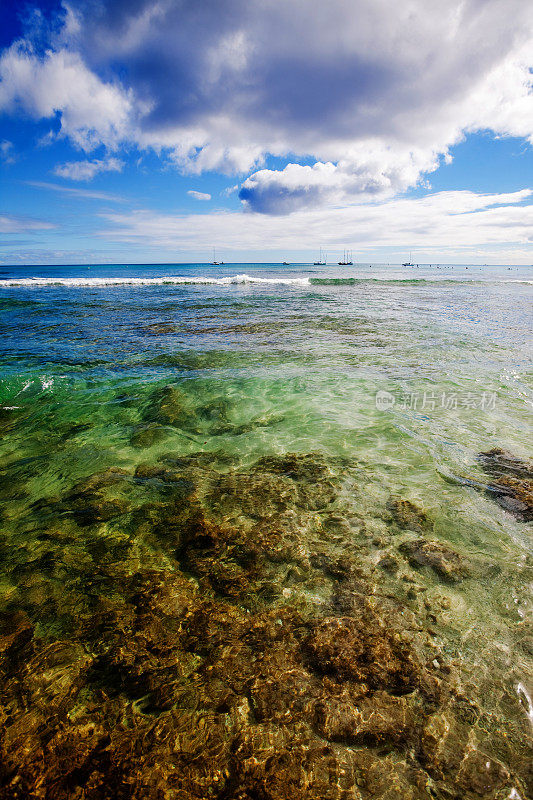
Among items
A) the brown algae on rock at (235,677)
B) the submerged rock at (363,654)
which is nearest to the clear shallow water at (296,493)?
the brown algae on rock at (235,677)

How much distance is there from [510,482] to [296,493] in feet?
10.3

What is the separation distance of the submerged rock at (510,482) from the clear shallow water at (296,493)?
0.19 meters

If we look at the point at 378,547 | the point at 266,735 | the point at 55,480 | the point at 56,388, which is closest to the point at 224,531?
the point at 378,547

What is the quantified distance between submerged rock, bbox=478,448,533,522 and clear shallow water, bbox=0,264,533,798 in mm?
189

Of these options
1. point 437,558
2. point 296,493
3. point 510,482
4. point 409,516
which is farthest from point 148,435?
point 510,482

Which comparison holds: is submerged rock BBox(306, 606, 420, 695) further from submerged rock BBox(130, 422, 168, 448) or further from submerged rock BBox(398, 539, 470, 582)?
submerged rock BBox(130, 422, 168, 448)

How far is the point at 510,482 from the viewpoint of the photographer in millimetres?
5098

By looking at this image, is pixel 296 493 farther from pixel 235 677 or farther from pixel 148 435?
pixel 148 435

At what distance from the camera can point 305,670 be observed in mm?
2688

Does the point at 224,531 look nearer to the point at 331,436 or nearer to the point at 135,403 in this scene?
the point at 331,436

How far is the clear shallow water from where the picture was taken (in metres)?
2.79

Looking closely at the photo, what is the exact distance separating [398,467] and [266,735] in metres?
4.08

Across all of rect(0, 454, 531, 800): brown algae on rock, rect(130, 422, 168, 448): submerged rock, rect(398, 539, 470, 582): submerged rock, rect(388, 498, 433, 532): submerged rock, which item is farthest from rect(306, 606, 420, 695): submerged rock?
rect(130, 422, 168, 448): submerged rock

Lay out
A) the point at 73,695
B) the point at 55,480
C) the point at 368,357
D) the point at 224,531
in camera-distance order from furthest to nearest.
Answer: the point at 368,357
the point at 55,480
the point at 224,531
the point at 73,695
